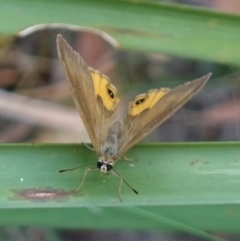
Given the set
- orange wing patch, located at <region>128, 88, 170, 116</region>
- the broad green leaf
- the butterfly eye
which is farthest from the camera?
the butterfly eye

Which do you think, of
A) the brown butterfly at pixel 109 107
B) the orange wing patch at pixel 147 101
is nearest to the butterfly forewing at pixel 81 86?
the brown butterfly at pixel 109 107

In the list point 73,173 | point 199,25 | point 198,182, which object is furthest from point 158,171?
point 199,25

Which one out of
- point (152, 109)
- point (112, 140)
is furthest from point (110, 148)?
point (152, 109)

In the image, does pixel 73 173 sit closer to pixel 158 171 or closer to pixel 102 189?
pixel 102 189

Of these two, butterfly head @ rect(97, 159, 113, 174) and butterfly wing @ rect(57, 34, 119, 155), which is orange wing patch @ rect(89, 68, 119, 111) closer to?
butterfly wing @ rect(57, 34, 119, 155)

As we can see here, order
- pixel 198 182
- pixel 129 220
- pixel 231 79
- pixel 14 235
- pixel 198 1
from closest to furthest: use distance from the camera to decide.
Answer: pixel 198 182
pixel 129 220
pixel 14 235
pixel 231 79
pixel 198 1

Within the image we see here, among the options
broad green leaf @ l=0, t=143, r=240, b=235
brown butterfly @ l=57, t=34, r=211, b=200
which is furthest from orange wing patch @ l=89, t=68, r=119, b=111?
broad green leaf @ l=0, t=143, r=240, b=235
